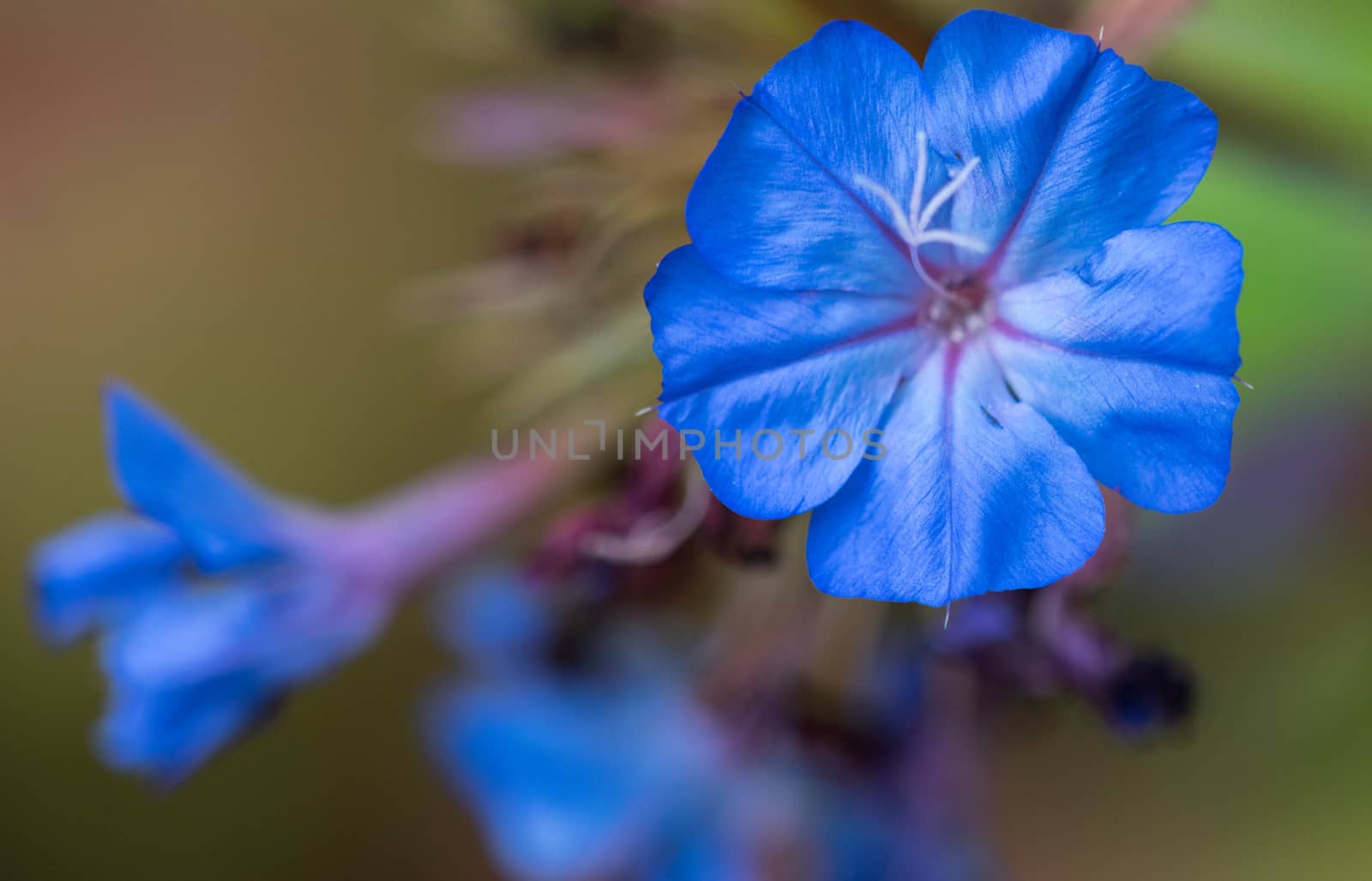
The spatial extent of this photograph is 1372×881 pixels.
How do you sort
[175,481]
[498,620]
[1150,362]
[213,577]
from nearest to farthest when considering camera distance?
[1150,362] → [175,481] → [213,577] → [498,620]

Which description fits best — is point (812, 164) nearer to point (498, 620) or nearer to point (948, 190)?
point (948, 190)

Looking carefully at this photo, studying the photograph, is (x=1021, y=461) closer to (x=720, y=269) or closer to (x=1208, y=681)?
(x=720, y=269)

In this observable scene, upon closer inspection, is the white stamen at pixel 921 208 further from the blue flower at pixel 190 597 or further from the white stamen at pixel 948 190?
the blue flower at pixel 190 597

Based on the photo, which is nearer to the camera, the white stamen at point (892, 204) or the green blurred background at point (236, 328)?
the white stamen at point (892, 204)

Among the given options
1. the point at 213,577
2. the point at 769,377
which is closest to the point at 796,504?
the point at 769,377

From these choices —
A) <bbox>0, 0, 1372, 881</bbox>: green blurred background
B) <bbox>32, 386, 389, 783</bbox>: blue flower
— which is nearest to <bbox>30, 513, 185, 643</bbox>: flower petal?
<bbox>32, 386, 389, 783</bbox>: blue flower

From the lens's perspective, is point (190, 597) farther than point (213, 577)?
No

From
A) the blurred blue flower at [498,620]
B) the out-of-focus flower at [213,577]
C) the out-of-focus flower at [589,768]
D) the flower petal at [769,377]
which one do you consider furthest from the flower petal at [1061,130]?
the blurred blue flower at [498,620]
